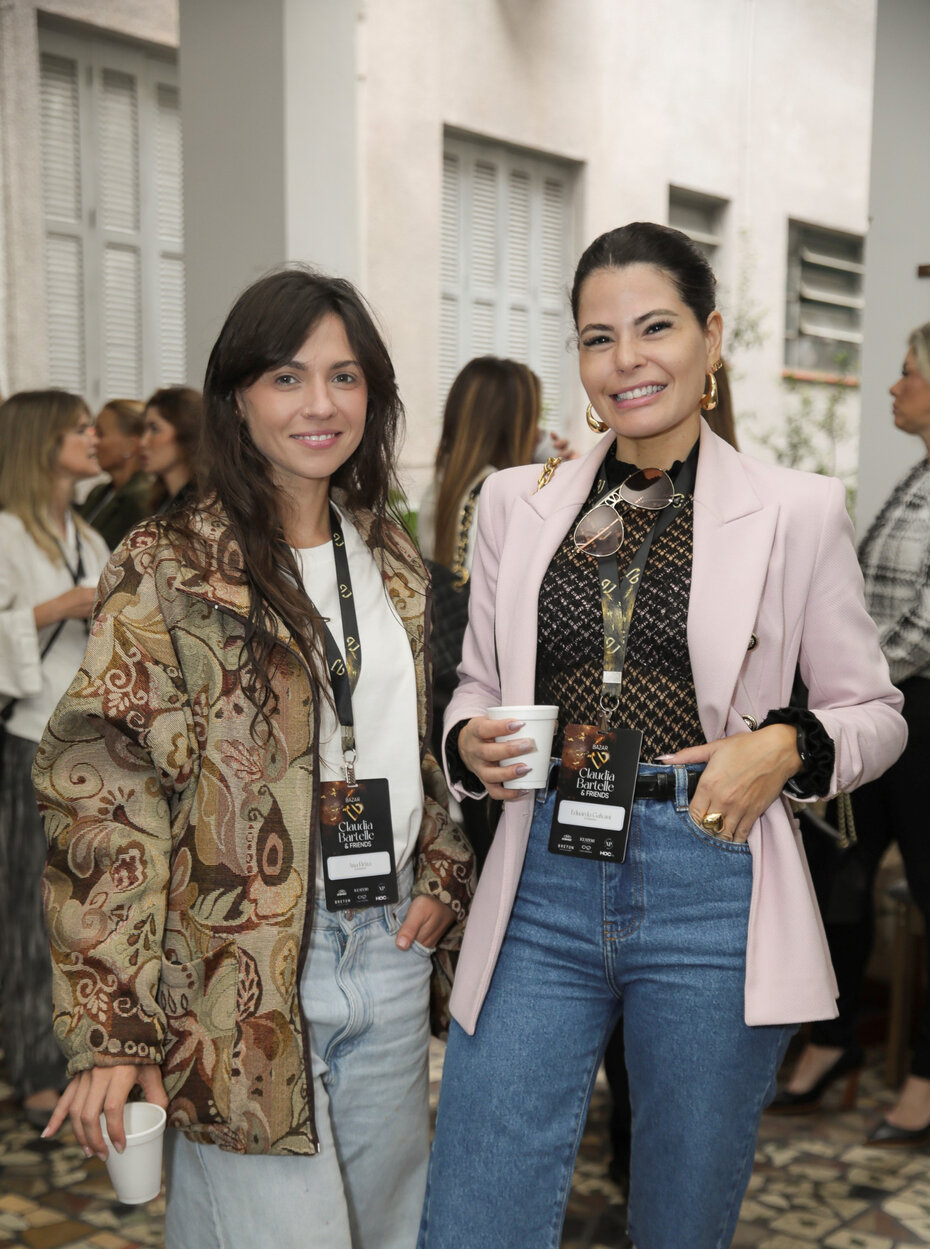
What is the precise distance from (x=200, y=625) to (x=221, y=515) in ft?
0.54

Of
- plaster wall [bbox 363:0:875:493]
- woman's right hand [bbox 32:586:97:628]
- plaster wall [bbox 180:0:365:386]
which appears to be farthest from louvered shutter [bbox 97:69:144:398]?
woman's right hand [bbox 32:586:97:628]

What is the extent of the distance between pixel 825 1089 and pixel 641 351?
2.41 m

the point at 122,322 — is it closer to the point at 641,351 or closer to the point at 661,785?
the point at 641,351

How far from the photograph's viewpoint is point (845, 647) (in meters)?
1.58

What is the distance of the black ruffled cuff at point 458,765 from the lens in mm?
1695

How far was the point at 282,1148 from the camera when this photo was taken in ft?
4.96

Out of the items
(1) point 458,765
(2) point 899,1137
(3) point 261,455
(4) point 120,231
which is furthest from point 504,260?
(1) point 458,765

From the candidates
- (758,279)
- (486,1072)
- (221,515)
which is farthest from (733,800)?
(758,279)

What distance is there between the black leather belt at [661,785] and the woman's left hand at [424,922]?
323 millimetres

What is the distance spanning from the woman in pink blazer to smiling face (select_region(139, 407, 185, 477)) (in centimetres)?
256

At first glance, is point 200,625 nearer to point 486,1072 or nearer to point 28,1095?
point 486,1072

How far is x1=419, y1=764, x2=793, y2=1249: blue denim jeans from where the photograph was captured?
152 cm

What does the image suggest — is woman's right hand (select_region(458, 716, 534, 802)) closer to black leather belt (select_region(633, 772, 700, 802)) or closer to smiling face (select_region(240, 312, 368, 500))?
black leather belt (select_region(633, 772, 700, 802))

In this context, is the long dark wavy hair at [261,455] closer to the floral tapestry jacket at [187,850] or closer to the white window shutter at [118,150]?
the floral tapestry jacket at [187,850]
